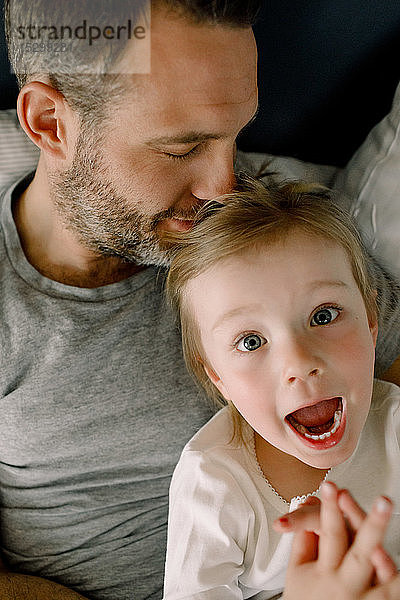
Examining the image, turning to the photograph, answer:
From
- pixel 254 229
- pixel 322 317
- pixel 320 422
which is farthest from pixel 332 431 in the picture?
pixel 254 229

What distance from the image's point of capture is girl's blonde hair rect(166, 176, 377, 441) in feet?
3.52

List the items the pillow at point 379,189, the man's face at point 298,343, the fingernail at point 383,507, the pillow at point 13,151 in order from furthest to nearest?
1. the pillow at point 13,151
2. the pillow at point 379,189
3. the man's face at point 298,343
4. the fingernail at point 383,507

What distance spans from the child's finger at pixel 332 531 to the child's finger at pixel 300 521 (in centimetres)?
4

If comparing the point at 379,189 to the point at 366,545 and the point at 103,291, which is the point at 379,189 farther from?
the point at 366,545

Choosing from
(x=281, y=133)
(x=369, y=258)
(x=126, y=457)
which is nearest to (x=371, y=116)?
(x=281, y=133)

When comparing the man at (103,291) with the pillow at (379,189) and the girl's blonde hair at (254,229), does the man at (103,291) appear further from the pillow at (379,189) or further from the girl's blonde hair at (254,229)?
the pillow at (379,189)

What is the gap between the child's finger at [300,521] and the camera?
89 centimetres

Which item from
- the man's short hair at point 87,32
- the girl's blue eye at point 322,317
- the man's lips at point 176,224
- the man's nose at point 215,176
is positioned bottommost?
the man's lips at point 176,224

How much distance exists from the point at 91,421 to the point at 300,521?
1.69ft

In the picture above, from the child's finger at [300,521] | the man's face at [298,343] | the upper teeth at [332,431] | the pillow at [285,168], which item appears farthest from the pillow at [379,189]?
the child's finger at [300,521]

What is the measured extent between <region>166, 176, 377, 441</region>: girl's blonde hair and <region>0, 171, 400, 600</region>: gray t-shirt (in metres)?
0.12

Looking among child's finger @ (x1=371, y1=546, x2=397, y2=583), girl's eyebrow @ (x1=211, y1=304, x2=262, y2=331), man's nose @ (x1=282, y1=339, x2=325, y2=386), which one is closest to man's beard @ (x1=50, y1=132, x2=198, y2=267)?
girl's eyebrow @ (x1=211, y1=304, x2=262, y2=331)

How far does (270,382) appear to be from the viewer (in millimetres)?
1037

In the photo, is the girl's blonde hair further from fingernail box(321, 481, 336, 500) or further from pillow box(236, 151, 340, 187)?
fingernail box(321, 481, 336, 500)
